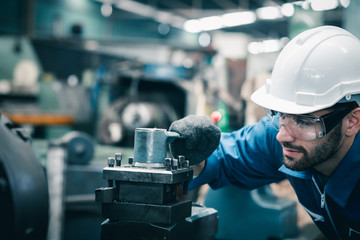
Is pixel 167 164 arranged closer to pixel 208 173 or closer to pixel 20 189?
pixel 20 189

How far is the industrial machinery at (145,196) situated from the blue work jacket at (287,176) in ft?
1.73

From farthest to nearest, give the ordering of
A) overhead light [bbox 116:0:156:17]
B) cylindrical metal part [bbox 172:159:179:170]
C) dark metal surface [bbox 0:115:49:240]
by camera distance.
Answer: overhead light [bbox 116:0:156:17] < cylindrical metal part [bbox 172:159:179:170] < dark metal surface [bbox 0:115:49:240]

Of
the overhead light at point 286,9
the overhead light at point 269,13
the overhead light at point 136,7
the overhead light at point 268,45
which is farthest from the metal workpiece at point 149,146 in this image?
the overhead light at point 268,45

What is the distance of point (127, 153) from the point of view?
3.89m

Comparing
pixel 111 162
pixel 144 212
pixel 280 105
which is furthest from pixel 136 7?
pixel 144 212

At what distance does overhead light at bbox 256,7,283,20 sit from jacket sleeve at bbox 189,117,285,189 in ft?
36.4

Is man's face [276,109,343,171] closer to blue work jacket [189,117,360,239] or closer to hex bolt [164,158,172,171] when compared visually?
blue work jacket [189,117,360,239]

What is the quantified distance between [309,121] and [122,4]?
11.7 m

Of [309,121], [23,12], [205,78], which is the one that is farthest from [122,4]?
[309,121]

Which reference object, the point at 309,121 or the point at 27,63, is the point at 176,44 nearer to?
the point at 27,63

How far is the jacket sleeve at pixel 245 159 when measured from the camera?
5.34ft

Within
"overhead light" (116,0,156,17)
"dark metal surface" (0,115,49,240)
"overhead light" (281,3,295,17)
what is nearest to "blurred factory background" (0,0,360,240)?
"dark metal surface" (0,115,49,240)

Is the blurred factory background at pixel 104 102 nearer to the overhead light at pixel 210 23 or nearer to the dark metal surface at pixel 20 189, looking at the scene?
the dark metal surface at pixel 20 189

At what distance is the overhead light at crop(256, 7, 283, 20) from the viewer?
12.2 meters
